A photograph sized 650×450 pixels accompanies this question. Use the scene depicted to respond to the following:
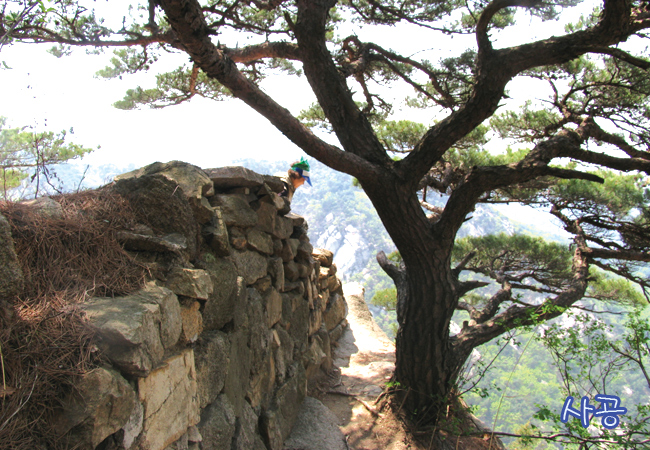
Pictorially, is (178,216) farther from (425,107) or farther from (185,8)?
(425,107)

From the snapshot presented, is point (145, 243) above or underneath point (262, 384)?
above

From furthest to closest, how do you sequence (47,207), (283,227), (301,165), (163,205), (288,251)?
(301,165), (288,251), (283,227), (163,205), (47,207)

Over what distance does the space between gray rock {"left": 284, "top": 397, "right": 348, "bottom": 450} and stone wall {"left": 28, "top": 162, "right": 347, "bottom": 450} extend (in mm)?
85

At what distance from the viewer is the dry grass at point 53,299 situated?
1.15 metres

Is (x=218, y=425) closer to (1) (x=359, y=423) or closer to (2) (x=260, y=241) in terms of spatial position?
(2) (x=260, y=241)

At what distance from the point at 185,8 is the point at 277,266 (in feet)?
6.72

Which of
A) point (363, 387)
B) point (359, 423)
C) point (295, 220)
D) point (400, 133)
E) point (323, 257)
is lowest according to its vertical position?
point (359, 423)

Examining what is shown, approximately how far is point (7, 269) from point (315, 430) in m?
2.68

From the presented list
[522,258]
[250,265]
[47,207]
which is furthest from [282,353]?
[522,258]

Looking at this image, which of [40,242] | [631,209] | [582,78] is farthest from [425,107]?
[40,242]

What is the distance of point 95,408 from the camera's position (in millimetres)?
1233

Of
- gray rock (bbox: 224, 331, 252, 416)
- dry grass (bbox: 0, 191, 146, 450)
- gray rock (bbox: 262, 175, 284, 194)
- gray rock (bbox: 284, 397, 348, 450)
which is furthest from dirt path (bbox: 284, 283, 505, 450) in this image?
dry grass (bbox: 0, 191, 146, 450)

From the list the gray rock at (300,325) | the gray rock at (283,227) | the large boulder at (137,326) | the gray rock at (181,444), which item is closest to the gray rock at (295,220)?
the gray rock at (283,227)

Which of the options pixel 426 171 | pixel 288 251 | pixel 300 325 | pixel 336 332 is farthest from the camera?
pixel 336 332
